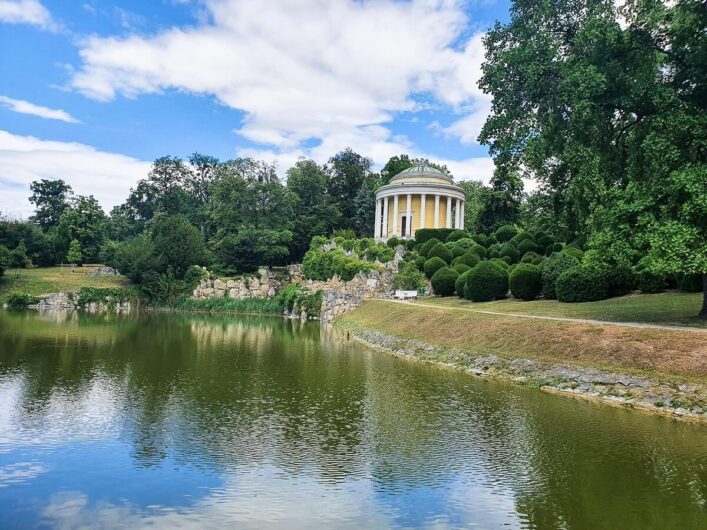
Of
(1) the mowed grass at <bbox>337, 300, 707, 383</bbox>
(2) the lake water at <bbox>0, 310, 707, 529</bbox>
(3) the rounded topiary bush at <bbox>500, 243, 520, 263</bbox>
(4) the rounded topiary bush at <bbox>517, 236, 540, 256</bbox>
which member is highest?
(4) the rounded topiary bush at <bbox>517, 236, 540, 256</bbox>

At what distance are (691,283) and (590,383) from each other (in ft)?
36.8

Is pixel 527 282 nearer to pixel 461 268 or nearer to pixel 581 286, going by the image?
pixel 581 286

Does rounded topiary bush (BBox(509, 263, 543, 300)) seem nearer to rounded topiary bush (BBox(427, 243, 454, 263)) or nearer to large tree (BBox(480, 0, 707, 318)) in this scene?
large tree (BBox(480, 0, 707, 318))

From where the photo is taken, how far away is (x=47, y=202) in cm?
8650

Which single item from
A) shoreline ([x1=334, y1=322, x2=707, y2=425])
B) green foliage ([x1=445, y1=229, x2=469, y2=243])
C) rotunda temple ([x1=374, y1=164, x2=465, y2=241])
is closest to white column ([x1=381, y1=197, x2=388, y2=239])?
rotunda temple ([x1=374, y1=164, x2=465, y2=241])

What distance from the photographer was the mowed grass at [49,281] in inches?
2248

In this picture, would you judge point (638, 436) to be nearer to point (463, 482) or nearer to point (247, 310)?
point (463, 482)

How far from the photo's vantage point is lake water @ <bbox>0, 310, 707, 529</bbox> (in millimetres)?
7500

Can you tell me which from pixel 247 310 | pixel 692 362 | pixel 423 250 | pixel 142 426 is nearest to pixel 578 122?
pixel 692 362

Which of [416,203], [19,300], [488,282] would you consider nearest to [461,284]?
[488,282]

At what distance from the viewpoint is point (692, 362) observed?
46.9ft

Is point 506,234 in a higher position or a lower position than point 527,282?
higher

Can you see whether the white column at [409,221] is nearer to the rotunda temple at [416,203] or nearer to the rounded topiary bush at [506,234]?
the rotunda temple at [416,203]

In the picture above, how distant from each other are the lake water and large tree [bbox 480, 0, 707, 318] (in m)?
6.28
